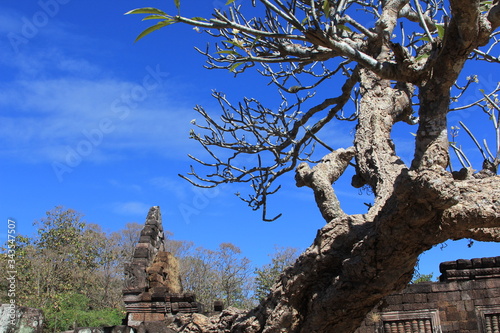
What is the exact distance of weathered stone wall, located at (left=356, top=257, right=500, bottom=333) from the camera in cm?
905

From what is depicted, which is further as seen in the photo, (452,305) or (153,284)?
Result: (153,284)

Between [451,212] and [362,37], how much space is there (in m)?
3.37

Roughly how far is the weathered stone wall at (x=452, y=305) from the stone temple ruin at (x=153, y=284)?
4001 mm

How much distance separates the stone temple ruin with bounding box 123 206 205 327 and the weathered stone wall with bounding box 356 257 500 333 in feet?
13.1

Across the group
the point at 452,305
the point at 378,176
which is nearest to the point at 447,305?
the point at 452,305

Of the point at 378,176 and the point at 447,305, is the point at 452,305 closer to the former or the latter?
the point at 447,305

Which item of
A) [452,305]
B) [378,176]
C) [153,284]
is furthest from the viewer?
[153,284]

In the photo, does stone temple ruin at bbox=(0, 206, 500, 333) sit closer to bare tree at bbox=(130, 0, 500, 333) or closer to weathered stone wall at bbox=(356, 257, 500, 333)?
weathered stone wall at bbox=(356, 257, 500, 333)

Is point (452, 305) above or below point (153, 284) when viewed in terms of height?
below

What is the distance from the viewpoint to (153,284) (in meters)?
11.2

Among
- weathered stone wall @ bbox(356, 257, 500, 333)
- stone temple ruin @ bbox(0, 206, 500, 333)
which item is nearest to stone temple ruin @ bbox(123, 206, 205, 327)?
stone temple ruin @ bbox(0, 206, 500, 333)

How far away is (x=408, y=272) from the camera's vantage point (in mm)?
3574

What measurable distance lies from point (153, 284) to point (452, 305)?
653 centimetres

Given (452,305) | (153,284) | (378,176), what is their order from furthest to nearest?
(153,284)
(452,305)
(378,176)
